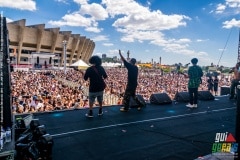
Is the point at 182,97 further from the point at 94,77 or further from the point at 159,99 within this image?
the point at 94,77

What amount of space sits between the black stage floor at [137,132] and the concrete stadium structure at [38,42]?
4563 centimetres

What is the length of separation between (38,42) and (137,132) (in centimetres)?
5719

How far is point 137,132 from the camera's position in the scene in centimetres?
480

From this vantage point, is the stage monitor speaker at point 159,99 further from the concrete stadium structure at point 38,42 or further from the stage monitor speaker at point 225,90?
the concrete stadium structure at point 38,42

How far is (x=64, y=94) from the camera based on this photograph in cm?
1666

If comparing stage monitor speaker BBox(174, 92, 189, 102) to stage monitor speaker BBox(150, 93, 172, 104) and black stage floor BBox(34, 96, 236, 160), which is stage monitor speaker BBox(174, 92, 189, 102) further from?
black stage floor BBox(34, 96, 236, 160)

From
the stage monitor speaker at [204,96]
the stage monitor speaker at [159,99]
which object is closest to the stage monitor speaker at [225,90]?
the stage monitor speaker at [204,96]

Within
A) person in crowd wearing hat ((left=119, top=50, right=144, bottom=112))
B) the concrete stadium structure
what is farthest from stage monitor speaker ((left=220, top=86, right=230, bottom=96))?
the concrete stadium structure

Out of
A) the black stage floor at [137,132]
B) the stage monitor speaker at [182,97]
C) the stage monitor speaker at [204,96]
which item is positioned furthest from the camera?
the stage monitor speaker at [204,96]

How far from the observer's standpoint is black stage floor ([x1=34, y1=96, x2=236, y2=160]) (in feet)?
11.9

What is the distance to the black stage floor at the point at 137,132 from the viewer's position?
3635mm

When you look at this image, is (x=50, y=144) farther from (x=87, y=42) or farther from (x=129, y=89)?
(x=87, y=42)

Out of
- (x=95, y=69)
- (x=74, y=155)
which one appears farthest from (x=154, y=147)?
(x=95, y=69)

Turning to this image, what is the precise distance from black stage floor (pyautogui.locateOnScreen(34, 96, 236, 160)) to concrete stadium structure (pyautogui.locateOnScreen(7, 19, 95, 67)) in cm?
4563
